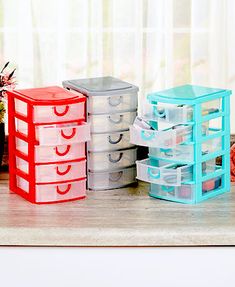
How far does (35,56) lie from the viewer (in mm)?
3068

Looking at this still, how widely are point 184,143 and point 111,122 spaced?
0.67 feet

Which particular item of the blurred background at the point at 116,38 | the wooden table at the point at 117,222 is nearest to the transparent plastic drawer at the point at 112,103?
the wooden table at the point at 117,222

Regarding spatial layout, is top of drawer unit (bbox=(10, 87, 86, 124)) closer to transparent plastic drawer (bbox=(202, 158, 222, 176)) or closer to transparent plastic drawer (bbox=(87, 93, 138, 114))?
transparent plastic drawer (bbox=(87, 93, 138, 114))

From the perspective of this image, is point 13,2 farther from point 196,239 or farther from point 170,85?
point 196,239

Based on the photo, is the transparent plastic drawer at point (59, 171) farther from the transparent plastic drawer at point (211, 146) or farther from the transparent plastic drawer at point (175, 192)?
Answer: the transparent plastic drawer at point (211, 146)

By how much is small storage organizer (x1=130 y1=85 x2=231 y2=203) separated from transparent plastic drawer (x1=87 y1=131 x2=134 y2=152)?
8 cm

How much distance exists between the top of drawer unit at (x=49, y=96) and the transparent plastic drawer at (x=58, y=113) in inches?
0.5

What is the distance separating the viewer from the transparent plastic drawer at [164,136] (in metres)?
2.11

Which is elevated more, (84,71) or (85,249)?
(84,71)

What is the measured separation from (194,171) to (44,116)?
0.36m

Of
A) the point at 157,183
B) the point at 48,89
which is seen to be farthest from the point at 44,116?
the point at 157,183

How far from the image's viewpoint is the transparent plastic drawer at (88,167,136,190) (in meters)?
2.25

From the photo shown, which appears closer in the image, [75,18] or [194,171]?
[194,171]

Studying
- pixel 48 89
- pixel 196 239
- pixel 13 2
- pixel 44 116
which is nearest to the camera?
pixel 196 239
